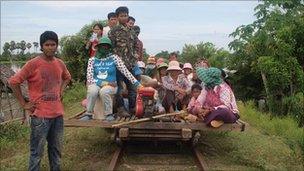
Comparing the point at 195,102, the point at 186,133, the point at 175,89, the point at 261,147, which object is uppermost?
the point at 175,89

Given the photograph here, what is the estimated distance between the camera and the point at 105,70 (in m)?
8.00

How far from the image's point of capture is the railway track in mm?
7482

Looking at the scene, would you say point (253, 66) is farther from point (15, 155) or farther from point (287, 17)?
point (15, 155)

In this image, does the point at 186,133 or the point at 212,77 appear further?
the point at 212,77

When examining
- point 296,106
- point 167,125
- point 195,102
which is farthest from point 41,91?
point 296,106

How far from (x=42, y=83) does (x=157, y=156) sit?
2.89 metres

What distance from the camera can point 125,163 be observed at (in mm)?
7719

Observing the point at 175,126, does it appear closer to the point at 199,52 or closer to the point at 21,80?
the point at 21,80

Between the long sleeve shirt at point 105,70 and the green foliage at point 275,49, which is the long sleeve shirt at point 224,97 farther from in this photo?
the green foliage at point 275,49

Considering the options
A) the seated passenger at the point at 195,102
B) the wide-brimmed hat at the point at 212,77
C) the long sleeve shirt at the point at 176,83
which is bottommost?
the seated passenger at the point at 195,102

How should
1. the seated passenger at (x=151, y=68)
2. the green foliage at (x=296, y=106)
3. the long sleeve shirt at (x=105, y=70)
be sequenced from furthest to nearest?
the green foliage at (x=296, y=106)
the seated passenger at (x=151, y=68)
the long sleeve shirt at (x=105, y=70)

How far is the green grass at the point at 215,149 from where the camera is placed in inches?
302

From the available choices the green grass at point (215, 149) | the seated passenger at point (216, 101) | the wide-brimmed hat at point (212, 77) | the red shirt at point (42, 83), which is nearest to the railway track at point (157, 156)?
the green grass at point (215, 149)

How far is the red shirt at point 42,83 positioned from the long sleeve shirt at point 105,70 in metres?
1.80
